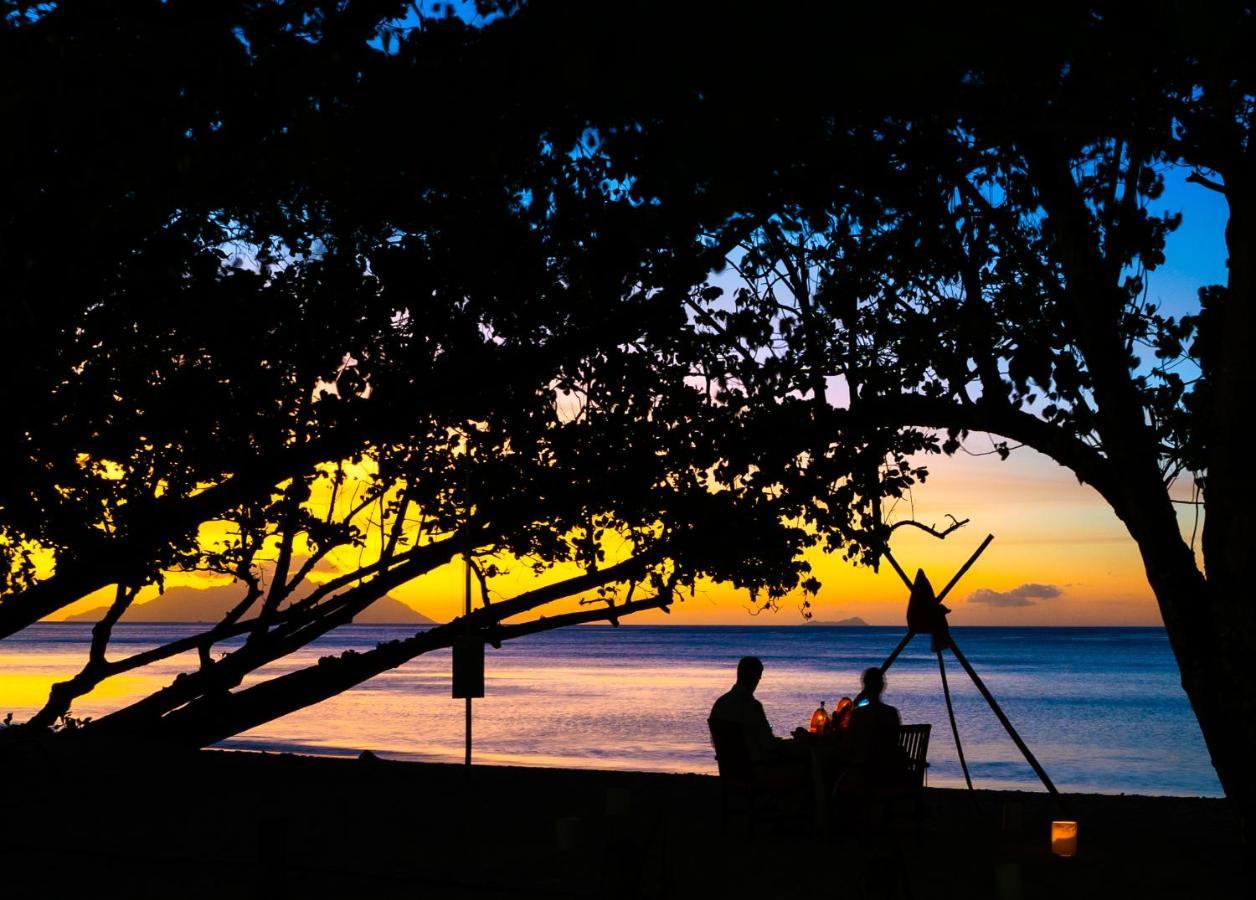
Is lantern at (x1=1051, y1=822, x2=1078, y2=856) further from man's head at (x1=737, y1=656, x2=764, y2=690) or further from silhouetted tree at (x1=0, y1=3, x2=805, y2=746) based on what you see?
silhouetted tree at (x1=0, y1=3, x2=805, y2=746)

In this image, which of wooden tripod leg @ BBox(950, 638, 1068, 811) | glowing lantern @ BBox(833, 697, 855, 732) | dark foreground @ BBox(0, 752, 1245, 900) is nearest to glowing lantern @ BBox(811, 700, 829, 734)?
glowing lantern @ BBox(833, 697, 855, 732)

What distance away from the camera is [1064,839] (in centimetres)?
991

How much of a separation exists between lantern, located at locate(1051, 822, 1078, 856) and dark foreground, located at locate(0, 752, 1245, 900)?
0.37ft

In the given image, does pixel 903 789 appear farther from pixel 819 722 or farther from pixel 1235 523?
pixel 1235 523

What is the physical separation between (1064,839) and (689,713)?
3373cm

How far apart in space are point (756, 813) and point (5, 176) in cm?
735

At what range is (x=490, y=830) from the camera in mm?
11281

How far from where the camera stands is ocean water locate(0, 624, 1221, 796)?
95.7 feet

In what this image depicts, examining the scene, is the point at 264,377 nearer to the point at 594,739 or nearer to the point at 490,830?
the point at 490,830

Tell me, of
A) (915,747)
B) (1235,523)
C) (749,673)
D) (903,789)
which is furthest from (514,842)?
(1235,523)

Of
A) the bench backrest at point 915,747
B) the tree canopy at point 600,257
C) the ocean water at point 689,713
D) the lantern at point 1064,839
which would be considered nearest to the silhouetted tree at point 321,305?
the tree canopy at point 600,257

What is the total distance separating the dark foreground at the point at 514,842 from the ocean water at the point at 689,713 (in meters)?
12.2

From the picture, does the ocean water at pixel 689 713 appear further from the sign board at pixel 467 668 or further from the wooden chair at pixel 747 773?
the sign board at pixel 467 668

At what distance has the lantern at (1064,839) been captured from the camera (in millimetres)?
9898
